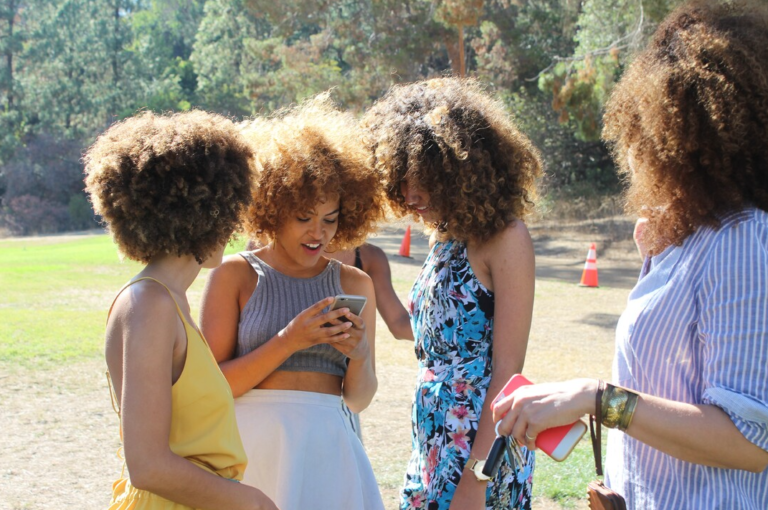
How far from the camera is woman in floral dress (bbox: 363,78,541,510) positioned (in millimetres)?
2346

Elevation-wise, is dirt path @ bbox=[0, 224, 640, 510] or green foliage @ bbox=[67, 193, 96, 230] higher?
green foliage @ bbox=[67, 193, 96, 230]

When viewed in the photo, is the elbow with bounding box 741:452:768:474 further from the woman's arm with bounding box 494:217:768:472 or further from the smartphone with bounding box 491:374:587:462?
the smartphone with bounding box 491:374:587:462

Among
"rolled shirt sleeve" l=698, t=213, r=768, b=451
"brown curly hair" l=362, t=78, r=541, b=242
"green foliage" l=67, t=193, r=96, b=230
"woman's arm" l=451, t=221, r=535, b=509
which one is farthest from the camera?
"green foliage" l=67, t=193, r=96, b=230

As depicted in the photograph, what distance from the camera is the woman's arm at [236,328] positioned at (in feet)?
7.76

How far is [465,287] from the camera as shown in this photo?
2.43 metres

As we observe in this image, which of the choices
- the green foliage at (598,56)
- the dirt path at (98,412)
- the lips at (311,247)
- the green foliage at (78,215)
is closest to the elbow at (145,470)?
the lips at (311,247)

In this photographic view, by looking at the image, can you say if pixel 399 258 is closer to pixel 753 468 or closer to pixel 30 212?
pixel 753 468

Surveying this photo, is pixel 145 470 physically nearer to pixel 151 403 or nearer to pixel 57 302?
pixel 151 403

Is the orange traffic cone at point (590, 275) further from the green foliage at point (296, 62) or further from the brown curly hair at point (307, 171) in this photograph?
the brown curly hair at point (307, 171)

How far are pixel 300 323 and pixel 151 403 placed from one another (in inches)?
27.2

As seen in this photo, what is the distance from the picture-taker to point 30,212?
4153 cm

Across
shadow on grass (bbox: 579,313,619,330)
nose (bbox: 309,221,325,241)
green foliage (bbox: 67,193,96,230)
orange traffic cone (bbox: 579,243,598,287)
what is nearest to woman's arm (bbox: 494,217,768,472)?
nose (bbox: 309,221,325,241)

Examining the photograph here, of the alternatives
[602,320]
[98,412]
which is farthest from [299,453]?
[602,320]

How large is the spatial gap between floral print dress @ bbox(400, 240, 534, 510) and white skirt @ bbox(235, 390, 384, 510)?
0.70 feet
